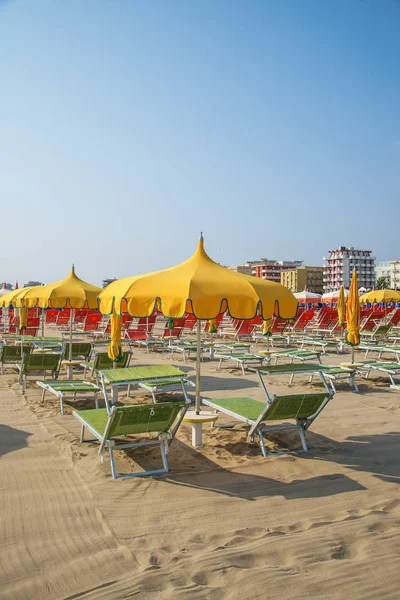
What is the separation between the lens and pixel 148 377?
6.05 meters

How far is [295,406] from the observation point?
18.1 ft

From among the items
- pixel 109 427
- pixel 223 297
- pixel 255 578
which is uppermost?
pixel 223 297

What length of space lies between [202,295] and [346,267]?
5663 inches

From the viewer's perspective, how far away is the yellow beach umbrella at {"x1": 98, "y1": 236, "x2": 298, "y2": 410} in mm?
5020

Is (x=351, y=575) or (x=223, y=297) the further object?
(x=223, y=297)

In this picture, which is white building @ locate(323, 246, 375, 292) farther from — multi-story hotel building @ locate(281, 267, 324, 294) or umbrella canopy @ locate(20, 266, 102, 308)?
umbrella canopy @ locate(20, 266, 102, 308)

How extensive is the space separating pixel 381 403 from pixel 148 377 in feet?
13.7

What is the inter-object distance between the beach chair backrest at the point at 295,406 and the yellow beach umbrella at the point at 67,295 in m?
5.32

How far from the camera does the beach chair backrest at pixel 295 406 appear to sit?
535 centimetres

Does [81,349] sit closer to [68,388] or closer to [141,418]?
[68,388]

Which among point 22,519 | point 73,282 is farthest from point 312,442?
point 73,282

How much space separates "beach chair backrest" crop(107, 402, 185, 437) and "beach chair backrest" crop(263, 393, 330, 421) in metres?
1.03

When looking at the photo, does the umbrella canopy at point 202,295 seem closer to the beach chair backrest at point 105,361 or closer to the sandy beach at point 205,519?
the sandy beach at point 205,519

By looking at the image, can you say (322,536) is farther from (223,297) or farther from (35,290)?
(35,290)
